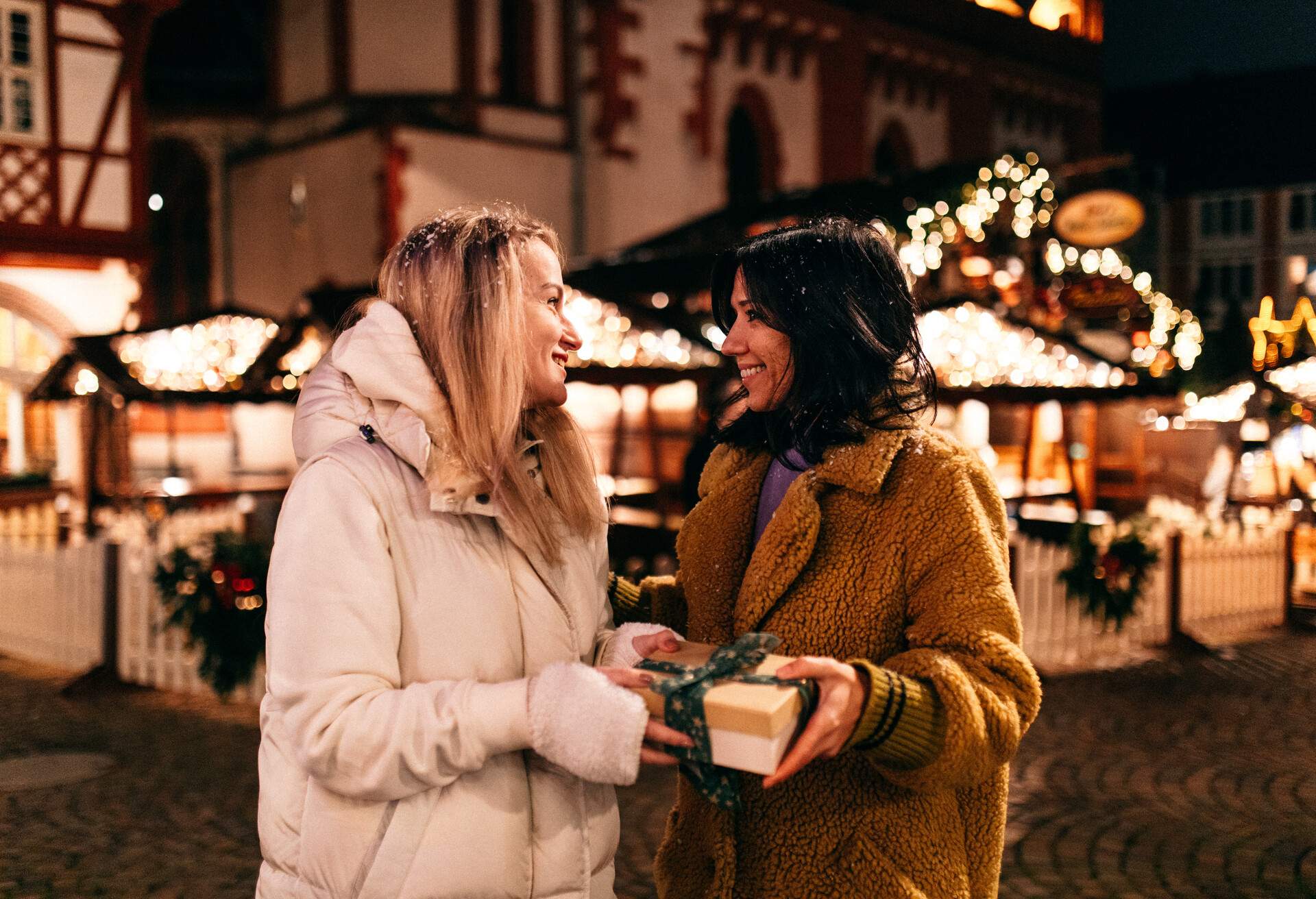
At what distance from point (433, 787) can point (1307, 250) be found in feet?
22.3

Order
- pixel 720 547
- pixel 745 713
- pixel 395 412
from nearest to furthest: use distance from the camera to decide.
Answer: pixel 745 713, pixel 395 412, pixel 720 547

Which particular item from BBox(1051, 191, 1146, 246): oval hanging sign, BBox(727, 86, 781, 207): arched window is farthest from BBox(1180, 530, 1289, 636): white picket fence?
BBox(727, 86, 781, 207): arched window

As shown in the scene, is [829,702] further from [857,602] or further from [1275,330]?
[1275,330]

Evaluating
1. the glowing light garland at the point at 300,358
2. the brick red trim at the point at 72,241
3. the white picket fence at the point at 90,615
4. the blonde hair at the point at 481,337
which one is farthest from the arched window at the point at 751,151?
the blonde hair at the point at 481,337

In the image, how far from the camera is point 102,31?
49.8 ft

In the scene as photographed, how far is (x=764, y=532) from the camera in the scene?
2.13 metres

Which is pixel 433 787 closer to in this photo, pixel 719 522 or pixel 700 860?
pixel 700 860

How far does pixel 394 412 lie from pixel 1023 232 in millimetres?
12953

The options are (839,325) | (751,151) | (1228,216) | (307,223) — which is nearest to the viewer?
(839,325)

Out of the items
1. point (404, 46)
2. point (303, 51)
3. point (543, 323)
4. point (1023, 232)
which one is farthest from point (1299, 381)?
point (303, 51)

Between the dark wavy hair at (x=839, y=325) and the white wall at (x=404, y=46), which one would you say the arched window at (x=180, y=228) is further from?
the dark wavy hair at (x=839, y=325)

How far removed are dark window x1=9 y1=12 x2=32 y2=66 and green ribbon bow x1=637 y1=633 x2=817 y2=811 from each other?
1620cm

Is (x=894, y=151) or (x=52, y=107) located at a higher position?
(x=894, y=151)

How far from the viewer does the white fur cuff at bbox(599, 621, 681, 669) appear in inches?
80.4
